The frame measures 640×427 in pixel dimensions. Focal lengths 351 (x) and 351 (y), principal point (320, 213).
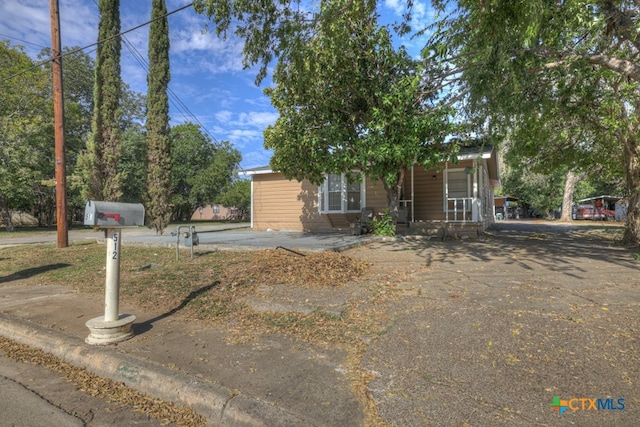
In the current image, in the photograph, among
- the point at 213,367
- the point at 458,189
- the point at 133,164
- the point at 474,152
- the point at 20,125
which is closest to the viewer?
the point at 213,367

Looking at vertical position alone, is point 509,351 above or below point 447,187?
below

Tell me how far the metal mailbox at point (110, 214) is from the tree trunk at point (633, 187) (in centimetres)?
1198

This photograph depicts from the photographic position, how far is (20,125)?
20.8m

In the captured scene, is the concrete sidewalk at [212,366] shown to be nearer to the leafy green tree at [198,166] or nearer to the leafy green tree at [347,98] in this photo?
the leafy green tree at [347,98]

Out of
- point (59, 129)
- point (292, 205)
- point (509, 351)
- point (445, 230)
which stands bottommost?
point (509, 351)

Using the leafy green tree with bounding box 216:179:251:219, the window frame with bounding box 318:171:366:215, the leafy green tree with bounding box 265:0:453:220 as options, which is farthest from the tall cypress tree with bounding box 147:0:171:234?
the leafy green tree with bounding box 216:179:251:219

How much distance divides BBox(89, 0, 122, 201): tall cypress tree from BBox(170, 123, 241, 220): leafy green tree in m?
21.1

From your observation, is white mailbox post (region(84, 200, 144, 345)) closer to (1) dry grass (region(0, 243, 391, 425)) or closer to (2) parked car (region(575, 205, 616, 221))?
(1) dry grass (region(0, 243, 391, 425))

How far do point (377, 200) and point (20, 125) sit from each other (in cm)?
2172

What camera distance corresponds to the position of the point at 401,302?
14.6ft

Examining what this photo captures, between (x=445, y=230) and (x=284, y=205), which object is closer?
(x=445, y=230)

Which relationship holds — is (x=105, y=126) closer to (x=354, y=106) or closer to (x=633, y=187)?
(x=354, y=106)

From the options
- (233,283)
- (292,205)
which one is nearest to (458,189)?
(292,205)

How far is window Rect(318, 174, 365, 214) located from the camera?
1415 centimetres
